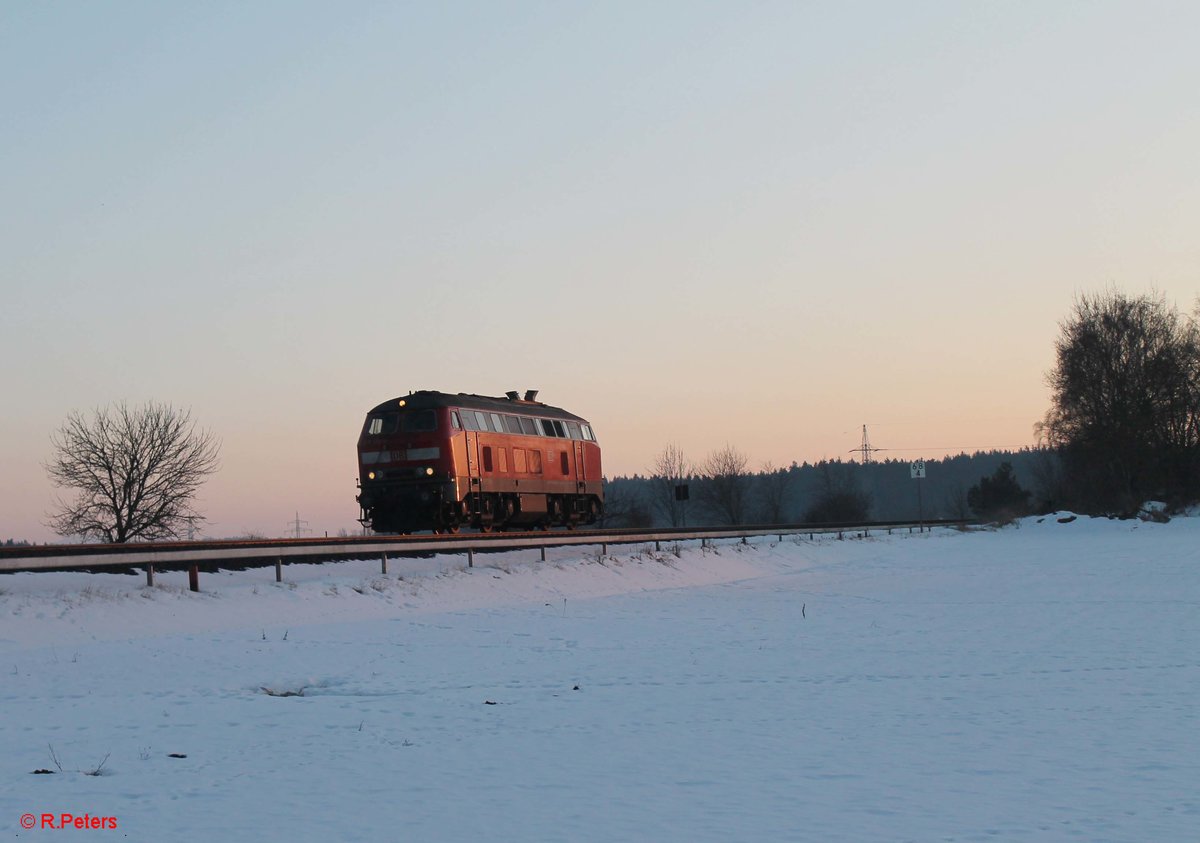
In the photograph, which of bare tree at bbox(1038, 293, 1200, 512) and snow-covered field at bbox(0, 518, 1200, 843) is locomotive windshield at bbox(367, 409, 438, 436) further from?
bare tree at bbox(1038, 293, 1200, 512)

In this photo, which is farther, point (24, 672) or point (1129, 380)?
point (1129, 380)

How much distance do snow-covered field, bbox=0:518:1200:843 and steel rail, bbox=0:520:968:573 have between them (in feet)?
1.57

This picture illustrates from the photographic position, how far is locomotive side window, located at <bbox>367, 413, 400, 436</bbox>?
1200 inches

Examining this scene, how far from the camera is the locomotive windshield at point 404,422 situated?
29.6 metres

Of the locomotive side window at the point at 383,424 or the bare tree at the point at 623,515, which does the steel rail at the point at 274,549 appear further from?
the bare tree at the point at 623,515

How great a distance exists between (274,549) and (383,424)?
1156 cm

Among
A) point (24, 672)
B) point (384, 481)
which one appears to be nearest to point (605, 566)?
point (384, 481)

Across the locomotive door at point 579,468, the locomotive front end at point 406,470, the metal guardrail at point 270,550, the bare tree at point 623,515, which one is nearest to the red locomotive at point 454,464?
the locomotive front end at point 406,470

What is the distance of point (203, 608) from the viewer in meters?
16.4

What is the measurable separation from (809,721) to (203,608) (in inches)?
390

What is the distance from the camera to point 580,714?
9984 millimetres

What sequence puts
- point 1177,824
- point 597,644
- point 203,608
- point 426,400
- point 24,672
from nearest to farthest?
point 1177,824, point 24,672, point 597,644, point 203,608, point 426,400

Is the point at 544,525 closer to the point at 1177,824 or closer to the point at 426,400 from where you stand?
the point at 426,400

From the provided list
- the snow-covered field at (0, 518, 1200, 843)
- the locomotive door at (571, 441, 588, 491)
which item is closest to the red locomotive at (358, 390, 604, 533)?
the locomotive door at (571, 441, 588, 491)
